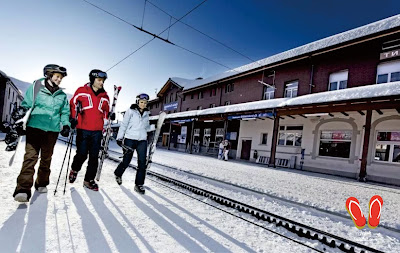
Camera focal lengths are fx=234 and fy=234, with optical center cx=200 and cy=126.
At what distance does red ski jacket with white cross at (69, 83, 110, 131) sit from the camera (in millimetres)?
3715

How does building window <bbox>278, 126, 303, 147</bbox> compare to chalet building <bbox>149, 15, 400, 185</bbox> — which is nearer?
chalet building <bbox>149, 15, 400, 185</bbox>

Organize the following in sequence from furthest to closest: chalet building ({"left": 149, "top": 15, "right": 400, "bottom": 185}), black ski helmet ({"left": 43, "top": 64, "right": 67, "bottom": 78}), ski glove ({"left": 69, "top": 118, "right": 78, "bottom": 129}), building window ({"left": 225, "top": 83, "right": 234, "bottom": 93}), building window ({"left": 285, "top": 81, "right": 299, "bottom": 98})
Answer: building window ({"left": 225, "top": 83, "right": 234, "bottom": 93}) → building window ({"left": 285, "top": 81, "right": 299, "bottom": 98}) → chalet building ({"left": 149, "top": 15, "right": 400, "bottom": 185}) → ski glove ({"left": 69, "top": 118, "right": 78, "bottom": 129}) → black ski helmet ({"left": 43, "top": 64, "right": 67, "bottom": 78})

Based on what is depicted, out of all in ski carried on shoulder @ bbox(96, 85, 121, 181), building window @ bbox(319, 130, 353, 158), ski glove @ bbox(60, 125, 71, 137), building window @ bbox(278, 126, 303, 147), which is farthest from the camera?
building window @ bbox(278, 126, 303, 147)

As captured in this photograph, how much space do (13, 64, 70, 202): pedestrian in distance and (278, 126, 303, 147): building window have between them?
48.7ft

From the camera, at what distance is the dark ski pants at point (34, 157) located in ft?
8.94

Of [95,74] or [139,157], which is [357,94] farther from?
[95,74]

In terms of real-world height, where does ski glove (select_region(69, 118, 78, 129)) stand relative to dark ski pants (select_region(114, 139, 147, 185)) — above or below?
above

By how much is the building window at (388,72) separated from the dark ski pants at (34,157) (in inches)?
586

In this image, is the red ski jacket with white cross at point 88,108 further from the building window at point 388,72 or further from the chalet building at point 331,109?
the building window at point 388,72

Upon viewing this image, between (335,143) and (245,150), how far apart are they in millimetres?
7325

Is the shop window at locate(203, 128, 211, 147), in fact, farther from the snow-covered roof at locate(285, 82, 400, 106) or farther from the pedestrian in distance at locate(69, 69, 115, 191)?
the pedestrian in distance at locate(69, 69, 115, 191)

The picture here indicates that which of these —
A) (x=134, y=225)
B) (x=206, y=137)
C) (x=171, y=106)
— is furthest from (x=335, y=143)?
(x=171, y=106)

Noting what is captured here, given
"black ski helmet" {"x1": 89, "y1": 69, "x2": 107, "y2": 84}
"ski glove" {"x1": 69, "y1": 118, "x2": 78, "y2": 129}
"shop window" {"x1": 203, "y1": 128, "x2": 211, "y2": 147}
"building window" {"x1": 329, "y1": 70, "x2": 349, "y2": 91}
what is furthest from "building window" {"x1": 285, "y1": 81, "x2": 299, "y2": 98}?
"ski glove" {"x1": 69, "y1": 118, "x2": 78, "y2": 129}

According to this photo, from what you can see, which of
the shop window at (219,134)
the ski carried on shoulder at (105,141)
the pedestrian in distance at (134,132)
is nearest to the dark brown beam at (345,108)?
the shop window at (219,134)
